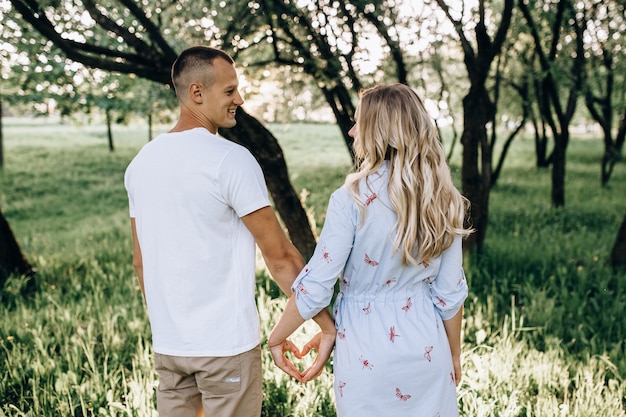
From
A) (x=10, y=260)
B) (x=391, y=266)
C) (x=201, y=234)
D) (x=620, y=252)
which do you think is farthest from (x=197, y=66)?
(x=620, y=252)

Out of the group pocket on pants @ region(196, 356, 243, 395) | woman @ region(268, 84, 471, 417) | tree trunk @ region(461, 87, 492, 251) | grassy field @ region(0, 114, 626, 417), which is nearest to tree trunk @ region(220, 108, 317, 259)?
grassy field @ region(0, 114, 626, 417)

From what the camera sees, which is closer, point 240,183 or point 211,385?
point 240,183

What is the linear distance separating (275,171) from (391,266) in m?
3.26

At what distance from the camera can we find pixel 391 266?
2.27 m

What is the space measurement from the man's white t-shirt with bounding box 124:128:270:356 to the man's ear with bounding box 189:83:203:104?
7.1 inches

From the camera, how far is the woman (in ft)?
7.16

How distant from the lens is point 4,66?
716 cm

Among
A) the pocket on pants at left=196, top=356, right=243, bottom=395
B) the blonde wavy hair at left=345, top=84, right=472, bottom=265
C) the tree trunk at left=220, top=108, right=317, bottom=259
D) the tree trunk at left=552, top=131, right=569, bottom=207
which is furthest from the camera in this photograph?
the tree trunk at left=552, top=131, right=569, bottom=207

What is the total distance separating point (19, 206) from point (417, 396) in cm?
1502

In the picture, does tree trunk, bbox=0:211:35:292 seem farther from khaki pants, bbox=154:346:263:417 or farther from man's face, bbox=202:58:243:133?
man's face, bbox=202:58:243:133

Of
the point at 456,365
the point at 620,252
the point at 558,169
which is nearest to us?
the point at 456,365

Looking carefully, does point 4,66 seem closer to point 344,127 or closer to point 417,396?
point 344,127

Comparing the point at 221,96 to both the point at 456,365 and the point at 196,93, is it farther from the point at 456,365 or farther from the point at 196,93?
the point at 456,365

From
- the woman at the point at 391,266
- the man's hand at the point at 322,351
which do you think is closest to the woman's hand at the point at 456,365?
the woman at the point at 391,266
